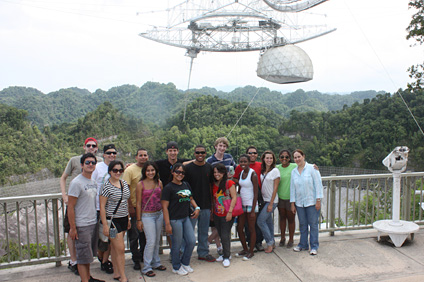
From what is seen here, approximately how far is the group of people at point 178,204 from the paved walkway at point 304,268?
12cm

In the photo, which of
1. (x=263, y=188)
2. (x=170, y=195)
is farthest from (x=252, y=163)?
(x=170, y=195)

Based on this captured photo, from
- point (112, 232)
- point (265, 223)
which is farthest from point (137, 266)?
point (265, 223)

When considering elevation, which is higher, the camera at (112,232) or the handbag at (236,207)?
the handbag at (236,207)

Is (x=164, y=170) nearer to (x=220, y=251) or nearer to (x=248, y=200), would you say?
(x=248, y=200)

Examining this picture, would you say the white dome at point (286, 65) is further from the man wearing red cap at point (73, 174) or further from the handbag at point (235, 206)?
the man wearing red cap at point (73, 174)

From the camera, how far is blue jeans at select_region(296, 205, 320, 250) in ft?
15.2

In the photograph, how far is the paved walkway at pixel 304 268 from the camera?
3996 millimetres

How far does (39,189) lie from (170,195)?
1988 centimetres

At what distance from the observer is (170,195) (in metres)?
4.01

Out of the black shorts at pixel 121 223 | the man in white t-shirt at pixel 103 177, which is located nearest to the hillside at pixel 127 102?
the man in white t-shirt at pixel 103 177

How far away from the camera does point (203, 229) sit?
14.5ft

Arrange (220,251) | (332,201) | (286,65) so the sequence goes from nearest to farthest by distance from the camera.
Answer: (220,251) < (332,201) < (286,65)

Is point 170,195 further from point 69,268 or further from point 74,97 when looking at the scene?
point 74,97

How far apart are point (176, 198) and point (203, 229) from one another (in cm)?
67
